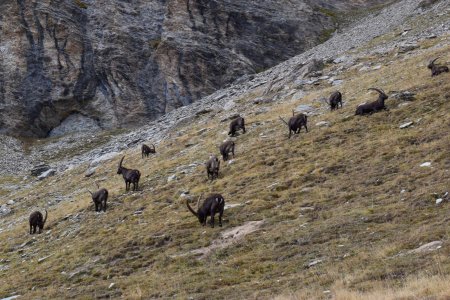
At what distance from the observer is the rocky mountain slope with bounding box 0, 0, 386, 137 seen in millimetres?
74562

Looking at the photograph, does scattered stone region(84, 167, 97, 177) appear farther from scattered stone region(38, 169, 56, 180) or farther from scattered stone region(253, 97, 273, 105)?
scattered stone region(253, 97, 273, 105)

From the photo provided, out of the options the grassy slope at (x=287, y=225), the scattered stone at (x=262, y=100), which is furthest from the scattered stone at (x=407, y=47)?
the grassy slope at (x=287, y=225)

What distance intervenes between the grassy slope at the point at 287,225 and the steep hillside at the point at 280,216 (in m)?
0.06

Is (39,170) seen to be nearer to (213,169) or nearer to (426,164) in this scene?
(213,169)

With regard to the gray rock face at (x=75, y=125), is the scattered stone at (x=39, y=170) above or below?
Result: below

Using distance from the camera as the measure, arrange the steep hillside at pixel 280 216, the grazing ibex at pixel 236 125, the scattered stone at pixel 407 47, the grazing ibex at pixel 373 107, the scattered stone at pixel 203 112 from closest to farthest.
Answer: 1. the steep hillside at pixel 280 216
2. the grazing ibex at pixel 373 107
3. the grazing ibex at pixel 236 125
4. the scattered stone at pixel 407 47
5. the scattered stone at pixel 203 112

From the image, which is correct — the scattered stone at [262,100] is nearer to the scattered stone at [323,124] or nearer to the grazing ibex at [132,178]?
the scattered stone at [323,124]

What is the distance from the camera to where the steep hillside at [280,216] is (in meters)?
12.7

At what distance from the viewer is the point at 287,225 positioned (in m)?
17.2

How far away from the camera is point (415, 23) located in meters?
55.6

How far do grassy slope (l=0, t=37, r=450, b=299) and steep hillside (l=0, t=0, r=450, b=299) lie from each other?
0.20 feet

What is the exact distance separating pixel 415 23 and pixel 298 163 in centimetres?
3693

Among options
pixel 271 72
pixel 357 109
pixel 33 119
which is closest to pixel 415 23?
pixel 271 72

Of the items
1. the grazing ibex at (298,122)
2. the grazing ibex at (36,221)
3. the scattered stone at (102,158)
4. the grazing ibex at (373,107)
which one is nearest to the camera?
the grazing ibex at (36,221)
